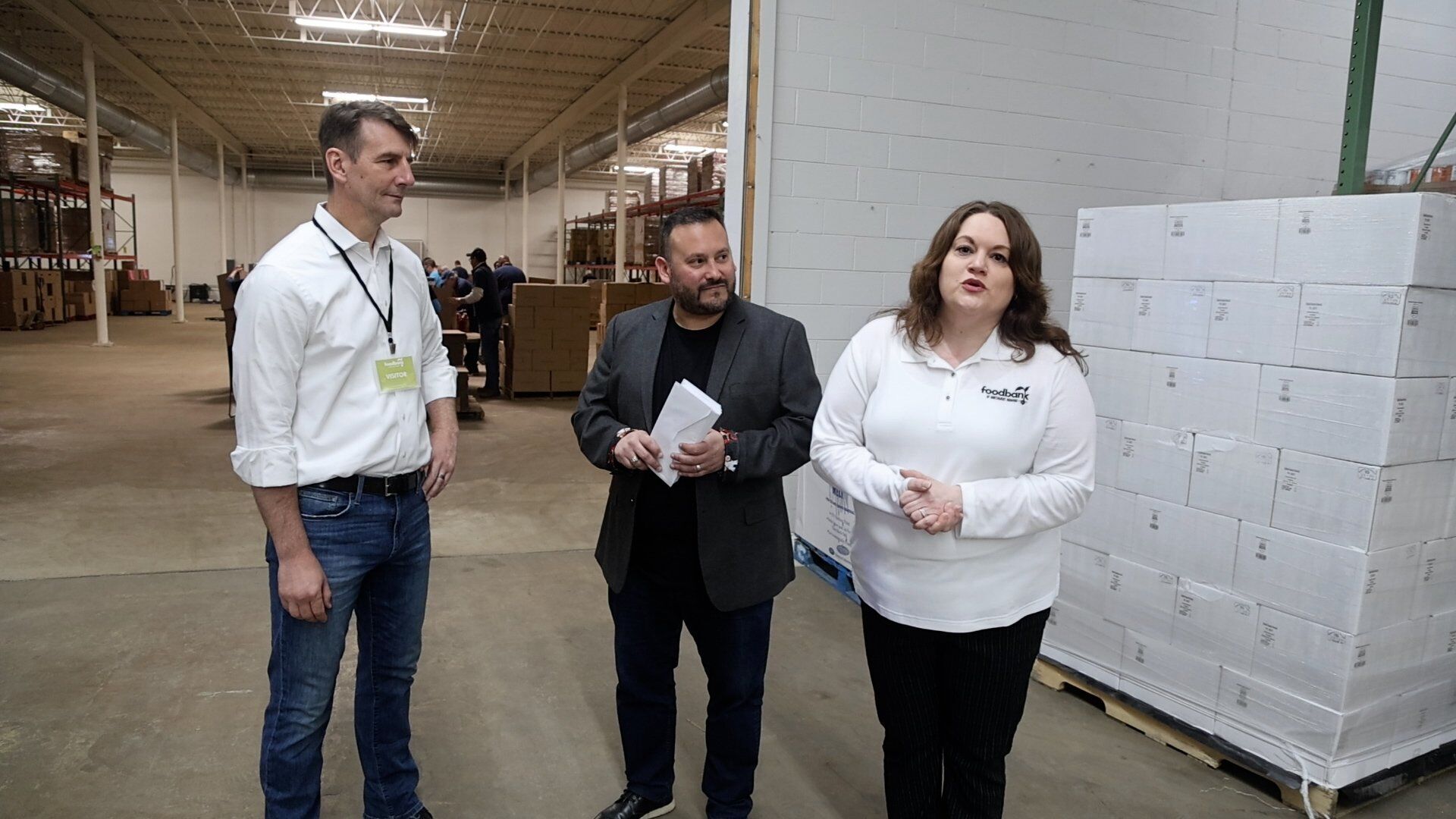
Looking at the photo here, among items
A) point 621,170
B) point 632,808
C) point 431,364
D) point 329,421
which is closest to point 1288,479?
point 632,808

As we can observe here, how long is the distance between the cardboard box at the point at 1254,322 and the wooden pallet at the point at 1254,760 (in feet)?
3.81

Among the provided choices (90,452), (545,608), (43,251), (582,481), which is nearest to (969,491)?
(545,608)

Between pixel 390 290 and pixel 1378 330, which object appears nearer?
pixel 390 290

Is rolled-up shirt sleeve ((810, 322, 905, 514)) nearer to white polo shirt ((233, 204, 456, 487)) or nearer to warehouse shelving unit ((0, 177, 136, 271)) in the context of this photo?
white polo shirt ((233, 204, 456, 487))

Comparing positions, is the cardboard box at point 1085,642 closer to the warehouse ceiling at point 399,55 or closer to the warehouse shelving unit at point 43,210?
the warehouse ceiling at point 399,55

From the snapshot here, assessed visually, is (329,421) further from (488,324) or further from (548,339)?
(488,324)

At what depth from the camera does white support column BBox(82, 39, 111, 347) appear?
13250 mm

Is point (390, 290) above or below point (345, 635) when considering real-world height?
above

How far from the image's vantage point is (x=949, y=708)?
194cm

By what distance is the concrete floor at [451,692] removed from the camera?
2541 millimetres

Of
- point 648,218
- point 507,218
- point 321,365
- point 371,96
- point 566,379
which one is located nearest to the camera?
point 321,365

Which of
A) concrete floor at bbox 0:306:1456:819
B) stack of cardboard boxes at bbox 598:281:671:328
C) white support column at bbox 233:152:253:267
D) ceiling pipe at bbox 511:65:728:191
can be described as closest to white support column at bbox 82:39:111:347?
stack of cardboard boxes at bbox 598:281:671:328

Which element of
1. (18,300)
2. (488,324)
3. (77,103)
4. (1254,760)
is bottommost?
(1254,760)

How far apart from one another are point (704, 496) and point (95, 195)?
1572cm
